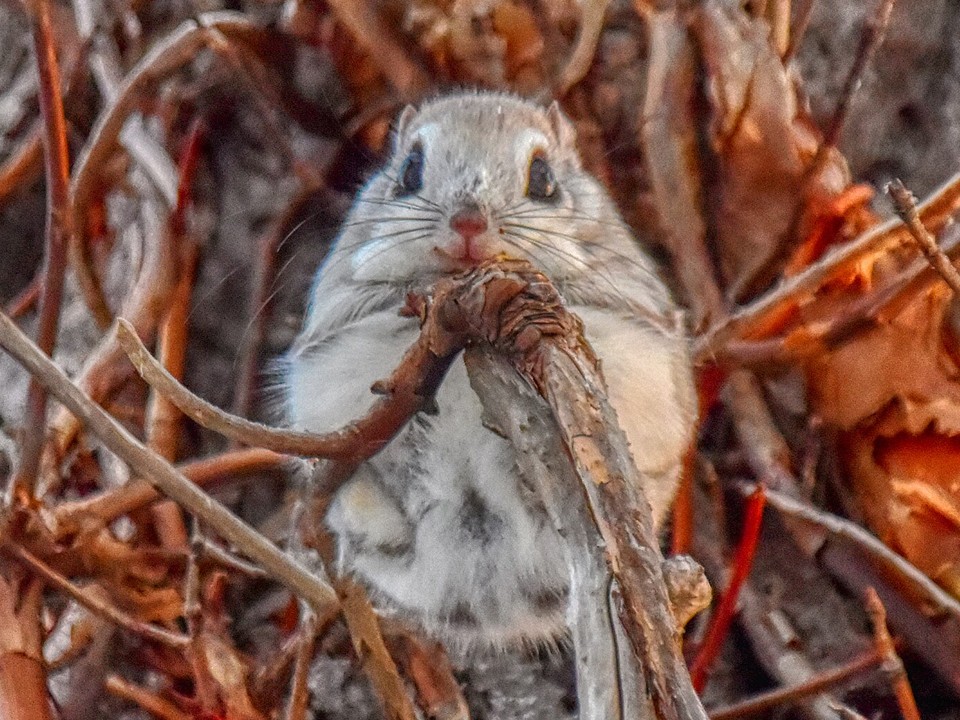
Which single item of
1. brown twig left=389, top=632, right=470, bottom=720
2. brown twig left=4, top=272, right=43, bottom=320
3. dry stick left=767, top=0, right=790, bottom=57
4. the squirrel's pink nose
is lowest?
brown twig left=389, top=632, right=470, bottom=720

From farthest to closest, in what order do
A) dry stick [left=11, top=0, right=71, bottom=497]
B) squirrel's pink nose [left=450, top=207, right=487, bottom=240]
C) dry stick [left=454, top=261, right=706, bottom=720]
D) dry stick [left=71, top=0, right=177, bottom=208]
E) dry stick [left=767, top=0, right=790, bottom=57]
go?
dry stick [left=71, top=0, right=177, bottom=208] → dry stick [left=767, top=0, right=790, bottom=57] → dry stick [left=11, top=0, right=71, bottom=497] → squirrel's pink nose [left=450, top=207, right=487, bottom=240] → dry stick [left=454, top=261, right=706, bottom=720]

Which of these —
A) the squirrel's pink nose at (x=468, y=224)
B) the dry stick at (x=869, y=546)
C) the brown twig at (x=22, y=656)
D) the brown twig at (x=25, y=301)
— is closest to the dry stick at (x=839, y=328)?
the dry stick at (x=869, y=546)

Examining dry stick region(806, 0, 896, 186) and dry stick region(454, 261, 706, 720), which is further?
dry stick region(806, 0, 896, 186)

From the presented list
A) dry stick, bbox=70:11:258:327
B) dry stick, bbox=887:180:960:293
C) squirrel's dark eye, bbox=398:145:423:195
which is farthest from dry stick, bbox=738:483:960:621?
dry stick, bbox=70:11:258:327

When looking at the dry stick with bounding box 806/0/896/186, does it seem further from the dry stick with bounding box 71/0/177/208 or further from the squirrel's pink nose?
the dry stick with bounding box 71/0/177/208

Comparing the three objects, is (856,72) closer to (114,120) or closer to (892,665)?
(892,665)

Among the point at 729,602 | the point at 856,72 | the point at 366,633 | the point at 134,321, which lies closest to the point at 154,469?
the point at 366,633

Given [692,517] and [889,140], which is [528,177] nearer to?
[692,517]
